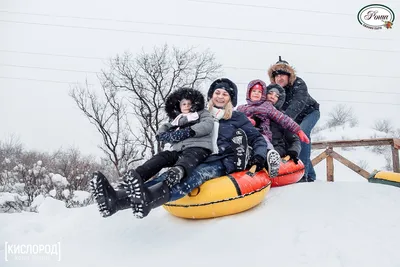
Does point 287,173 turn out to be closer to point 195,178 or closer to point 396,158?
point 195,178

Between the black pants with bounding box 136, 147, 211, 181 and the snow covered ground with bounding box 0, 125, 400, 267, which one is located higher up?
the black pants with bounding box 136, 147, 211, 181

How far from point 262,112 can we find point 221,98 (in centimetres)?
58

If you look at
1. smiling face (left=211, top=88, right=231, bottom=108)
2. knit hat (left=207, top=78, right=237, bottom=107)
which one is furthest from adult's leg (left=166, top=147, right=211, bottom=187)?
knit hat (left=207, top=78, right=237, bottom=107)

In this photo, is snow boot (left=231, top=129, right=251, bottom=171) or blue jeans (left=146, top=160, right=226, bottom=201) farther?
snow boot (left=231, top=129, right=251, bottom=171)

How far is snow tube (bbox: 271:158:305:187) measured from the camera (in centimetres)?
339

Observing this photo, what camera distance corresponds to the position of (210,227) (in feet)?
8.30

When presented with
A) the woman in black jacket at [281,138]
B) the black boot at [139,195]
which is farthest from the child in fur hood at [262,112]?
the black boot at [139,195]

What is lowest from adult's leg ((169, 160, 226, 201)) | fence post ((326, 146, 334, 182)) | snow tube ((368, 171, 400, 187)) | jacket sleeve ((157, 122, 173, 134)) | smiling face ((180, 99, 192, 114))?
fence post ((326, 146, 334, 182))

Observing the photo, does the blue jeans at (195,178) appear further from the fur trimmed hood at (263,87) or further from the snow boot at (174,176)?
the fur trimmed hood at (263,87)

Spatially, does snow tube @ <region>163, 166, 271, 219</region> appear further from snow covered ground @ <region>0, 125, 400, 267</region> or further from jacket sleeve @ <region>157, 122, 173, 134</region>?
jacket sleeve @ <region>157, 122, 173, 134</region>

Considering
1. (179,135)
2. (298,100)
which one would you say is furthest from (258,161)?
(298,100)

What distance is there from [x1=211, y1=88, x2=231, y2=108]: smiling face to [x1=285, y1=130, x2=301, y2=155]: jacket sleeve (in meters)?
0.89

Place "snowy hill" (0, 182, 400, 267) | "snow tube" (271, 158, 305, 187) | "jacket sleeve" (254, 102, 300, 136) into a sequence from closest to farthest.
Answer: "snowy hill" (0, 182, 400, 267) → "snow tube" (271, 158, 305, 187) → "jacket sleeve" (254, 102, 300, 136)

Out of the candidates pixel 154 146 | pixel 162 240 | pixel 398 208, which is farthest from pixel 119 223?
pixel 154 146
